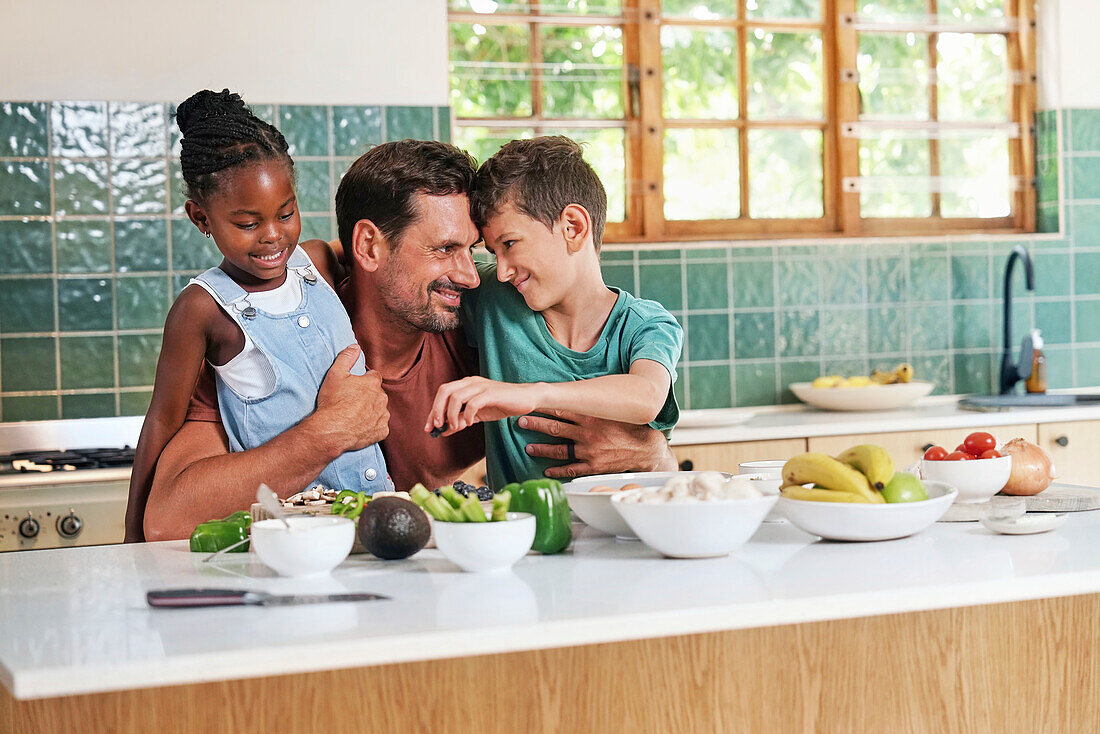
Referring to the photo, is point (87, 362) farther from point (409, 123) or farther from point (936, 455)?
point (936, 455)

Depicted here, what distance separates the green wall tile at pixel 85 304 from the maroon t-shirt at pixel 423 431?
147 cm

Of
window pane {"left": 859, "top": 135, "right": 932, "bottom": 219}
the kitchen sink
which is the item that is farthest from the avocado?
window pane {"left": 859, "top": 135, "right": 932, "bottom": 219}

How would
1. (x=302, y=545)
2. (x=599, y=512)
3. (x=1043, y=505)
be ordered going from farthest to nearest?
1. (x=1043, y=505)
2. (x=599, y=512)
3. (x=302, y=545)

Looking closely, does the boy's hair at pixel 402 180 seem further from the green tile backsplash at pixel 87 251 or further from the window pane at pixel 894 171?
the window pane at pixel 894 171

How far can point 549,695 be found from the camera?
4.83 ft

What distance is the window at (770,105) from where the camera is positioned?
3656 mm

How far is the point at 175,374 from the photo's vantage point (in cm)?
191

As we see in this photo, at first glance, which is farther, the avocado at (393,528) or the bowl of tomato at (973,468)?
the bowl of tomato at (973,468)

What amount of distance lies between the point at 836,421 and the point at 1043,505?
167 cm

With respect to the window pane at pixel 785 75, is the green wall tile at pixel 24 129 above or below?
below

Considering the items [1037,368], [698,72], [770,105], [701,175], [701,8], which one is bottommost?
[1037,368]

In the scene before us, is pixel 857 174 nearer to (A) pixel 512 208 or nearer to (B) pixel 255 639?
(A) pixel 512 208

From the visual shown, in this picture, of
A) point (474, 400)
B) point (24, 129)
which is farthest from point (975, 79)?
point (24, 129)

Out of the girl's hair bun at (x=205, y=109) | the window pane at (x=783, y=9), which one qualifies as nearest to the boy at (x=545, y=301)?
the girl's hair bun at (x=205, y=109)
